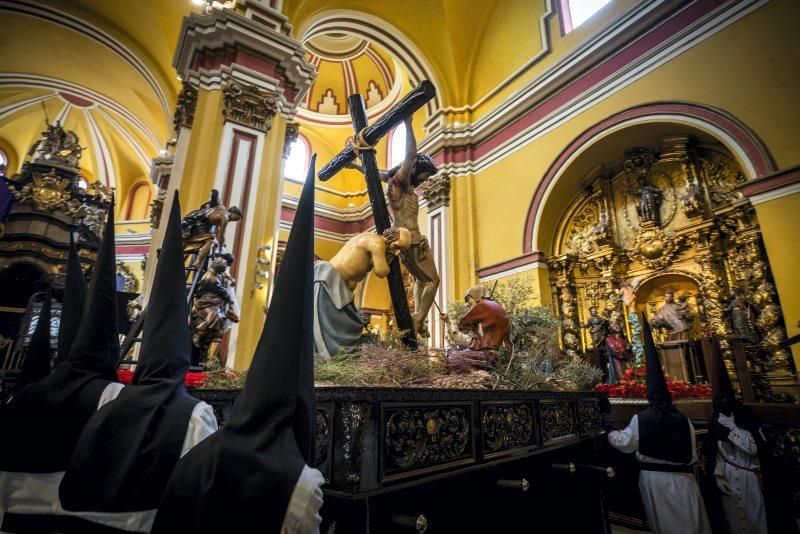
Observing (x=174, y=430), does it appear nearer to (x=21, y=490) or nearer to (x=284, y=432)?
(x=284, y=432)

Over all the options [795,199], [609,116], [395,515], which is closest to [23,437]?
[395,515]

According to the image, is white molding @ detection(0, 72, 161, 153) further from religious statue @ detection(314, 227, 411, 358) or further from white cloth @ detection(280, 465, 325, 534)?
white cloth @ detection(280, 465, 325, 534)

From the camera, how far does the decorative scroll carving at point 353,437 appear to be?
3.62ft

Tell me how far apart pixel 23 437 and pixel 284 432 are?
41.8 inches

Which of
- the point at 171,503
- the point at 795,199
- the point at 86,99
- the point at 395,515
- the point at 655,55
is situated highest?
the point at 86,99

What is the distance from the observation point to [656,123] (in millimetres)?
6762

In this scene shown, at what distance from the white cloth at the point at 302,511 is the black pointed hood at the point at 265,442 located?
0.04 ft

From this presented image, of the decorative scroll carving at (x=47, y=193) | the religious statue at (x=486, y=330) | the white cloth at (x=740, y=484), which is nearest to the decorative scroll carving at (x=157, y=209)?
the decorative scroll carving at (x=47, y=193)

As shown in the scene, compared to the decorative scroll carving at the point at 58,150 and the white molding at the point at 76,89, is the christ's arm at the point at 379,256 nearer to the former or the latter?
the decorative scroll carving at the point at 58,150

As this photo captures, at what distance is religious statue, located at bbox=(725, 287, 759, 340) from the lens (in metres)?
5.75

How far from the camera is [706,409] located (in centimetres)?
437

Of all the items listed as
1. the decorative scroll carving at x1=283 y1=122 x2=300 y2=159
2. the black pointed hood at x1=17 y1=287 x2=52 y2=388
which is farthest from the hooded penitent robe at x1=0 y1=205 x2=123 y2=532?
the decorative scroll carving at x1=283 y1=122 x2=300 y2=159

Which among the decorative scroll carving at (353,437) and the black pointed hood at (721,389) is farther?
the black pointed hood at (721,389)

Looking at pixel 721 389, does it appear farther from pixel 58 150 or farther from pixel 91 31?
pixel 58 150
